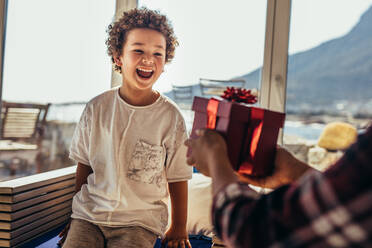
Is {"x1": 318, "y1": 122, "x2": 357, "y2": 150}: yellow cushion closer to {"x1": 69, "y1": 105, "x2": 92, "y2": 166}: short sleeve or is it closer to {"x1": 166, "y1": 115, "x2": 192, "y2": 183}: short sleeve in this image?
{"x1": 166, "y1": 115, "x2": 192, "y2": 183}: short sleeve

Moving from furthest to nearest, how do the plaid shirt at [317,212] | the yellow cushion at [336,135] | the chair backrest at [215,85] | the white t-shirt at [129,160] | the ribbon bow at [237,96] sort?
the chair backrest at [215,85] < the yellow cushion at [336,135] < the white t-shirt at [129,160] < the ribbon bow at [237,96] < the plaid shirt at [317,212]

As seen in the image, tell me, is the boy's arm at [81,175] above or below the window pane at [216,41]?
below

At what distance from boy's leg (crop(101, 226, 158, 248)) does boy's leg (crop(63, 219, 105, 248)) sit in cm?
3

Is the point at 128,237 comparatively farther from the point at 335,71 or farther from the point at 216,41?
the point at 335,71

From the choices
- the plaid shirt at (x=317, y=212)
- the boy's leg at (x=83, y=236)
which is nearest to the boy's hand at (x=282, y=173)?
the plaid shirt at (x=317, y=212)

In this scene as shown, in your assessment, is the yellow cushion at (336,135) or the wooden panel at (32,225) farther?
the yellow cushion at (336,135)

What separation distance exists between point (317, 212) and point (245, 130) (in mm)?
529

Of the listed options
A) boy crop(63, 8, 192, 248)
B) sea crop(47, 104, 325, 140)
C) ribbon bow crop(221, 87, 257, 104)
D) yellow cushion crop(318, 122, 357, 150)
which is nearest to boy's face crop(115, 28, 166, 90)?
boy crop(63, 8, 192, 248)

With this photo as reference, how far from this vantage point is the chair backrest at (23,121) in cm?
219

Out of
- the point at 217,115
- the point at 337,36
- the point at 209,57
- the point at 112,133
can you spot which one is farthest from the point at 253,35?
the point at 217,115

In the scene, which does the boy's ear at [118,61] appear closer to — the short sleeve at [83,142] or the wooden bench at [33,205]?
the short sleeve at [83,142]

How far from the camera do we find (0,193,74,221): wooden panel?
147 cm

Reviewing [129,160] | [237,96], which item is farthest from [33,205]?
[237,96]

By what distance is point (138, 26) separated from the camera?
1579 mm
